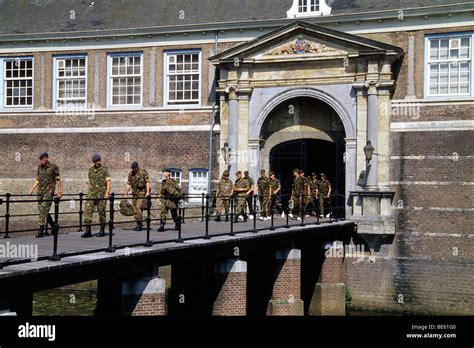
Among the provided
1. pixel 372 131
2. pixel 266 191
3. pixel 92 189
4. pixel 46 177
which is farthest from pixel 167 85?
pixel 46 177

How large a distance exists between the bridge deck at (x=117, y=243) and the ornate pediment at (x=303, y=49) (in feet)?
21.1

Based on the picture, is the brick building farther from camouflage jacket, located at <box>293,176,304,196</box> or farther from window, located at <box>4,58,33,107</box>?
camouflage jacket, located at <box>293,176,304,196</box>

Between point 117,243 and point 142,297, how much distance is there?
103 centimetres

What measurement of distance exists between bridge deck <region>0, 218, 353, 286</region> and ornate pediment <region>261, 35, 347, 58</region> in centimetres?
643

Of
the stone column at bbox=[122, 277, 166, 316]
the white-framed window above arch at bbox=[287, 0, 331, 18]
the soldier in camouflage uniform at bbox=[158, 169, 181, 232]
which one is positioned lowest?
the stone column at bbox=[122, 277, 166, 316]

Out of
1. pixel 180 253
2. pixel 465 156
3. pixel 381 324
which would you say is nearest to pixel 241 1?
pixel 465 156

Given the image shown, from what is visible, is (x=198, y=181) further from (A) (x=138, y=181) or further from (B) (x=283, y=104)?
(A) (x=138, y=181)

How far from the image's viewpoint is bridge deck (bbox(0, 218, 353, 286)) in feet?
34.1

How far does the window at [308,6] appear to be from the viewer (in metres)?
24.3

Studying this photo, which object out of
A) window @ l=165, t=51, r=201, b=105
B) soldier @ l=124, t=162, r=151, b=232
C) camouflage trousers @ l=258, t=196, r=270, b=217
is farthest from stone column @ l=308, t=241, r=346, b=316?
soldier @ l=124, t=162, r=151, b=232

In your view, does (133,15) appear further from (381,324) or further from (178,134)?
(381,324)

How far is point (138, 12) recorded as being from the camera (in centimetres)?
2670

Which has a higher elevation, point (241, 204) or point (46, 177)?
point (46, 177)

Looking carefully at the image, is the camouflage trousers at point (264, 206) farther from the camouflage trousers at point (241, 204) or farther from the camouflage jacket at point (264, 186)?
the camouflage trousers at point (241, 204)
